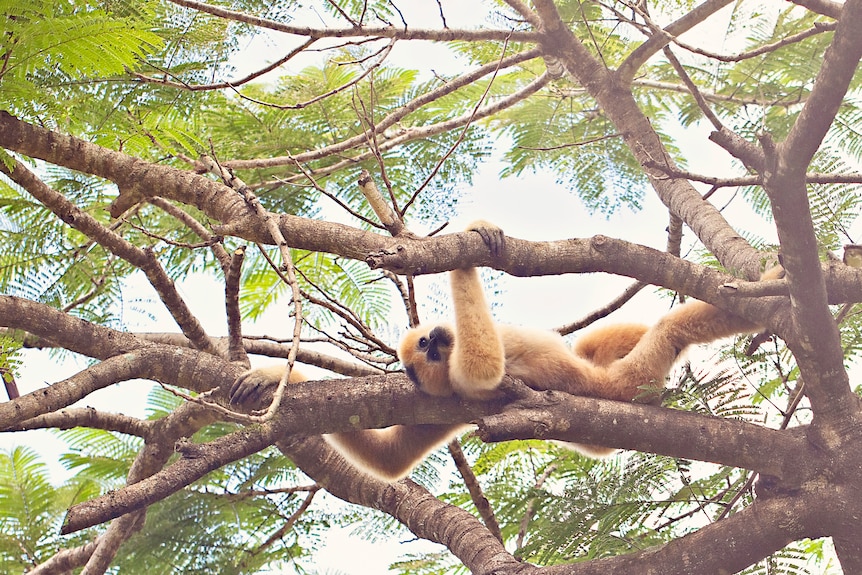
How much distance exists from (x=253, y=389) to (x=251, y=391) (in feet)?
0.04

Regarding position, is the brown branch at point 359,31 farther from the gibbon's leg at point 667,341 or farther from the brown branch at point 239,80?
the gibbon's leg at point 667,341

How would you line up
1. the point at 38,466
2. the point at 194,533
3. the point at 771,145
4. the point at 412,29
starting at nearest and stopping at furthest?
the point at 771,145
the point at 412,29
the point at 194,533
the point at 38,466

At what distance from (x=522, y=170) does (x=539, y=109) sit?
439 mm

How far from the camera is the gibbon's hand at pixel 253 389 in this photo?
331cm

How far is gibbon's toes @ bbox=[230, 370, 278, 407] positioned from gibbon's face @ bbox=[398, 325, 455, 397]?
2.06ft

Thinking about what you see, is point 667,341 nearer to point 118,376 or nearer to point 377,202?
point 377,202

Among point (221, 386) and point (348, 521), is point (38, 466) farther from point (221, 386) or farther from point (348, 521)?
point (221, 386)

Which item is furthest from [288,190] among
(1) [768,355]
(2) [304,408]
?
(1) [768,355]

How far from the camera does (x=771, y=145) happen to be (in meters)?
2.30

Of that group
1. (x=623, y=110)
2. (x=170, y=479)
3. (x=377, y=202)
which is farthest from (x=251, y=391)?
(x=623, y=110)

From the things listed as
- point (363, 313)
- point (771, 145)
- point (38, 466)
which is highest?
point (363, 313)

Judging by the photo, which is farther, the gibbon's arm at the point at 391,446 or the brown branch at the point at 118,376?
the gibbon's arm at the point at 391,446

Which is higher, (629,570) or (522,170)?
(522,170)

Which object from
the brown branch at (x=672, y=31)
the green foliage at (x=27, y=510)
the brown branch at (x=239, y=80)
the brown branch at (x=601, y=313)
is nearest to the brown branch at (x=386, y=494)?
the brown branch at (x=601, y=313)
